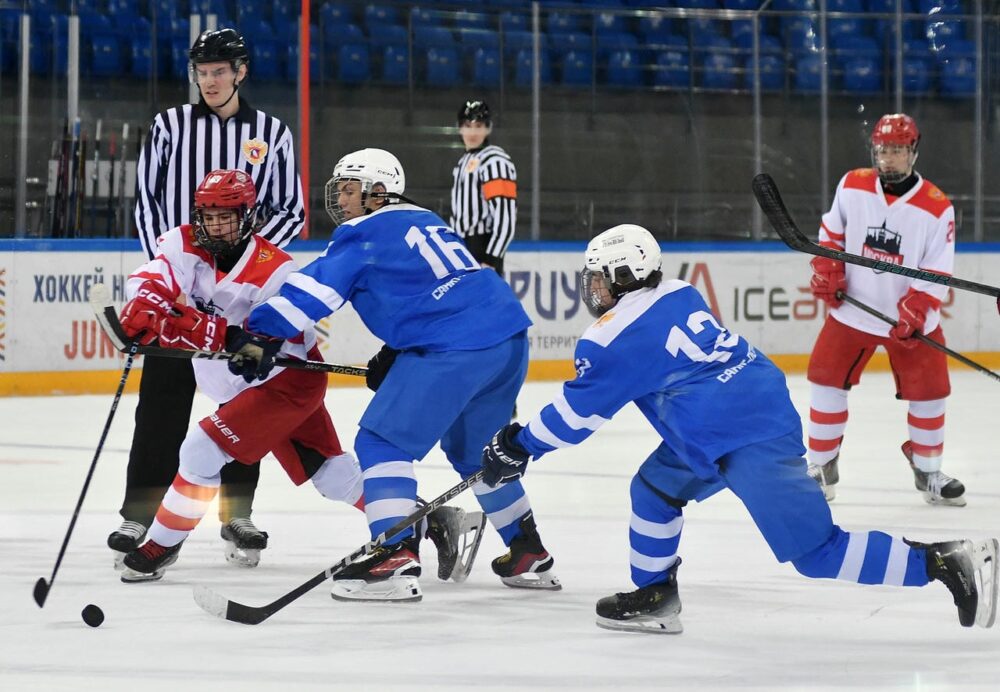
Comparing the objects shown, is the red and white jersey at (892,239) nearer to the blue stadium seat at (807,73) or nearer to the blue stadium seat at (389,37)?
the blue stadium seat at (389,37)

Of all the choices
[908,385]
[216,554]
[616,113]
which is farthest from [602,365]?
[616,113]

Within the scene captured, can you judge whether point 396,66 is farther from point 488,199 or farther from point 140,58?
point 488,199

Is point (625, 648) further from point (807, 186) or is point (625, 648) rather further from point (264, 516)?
point (807, 186)

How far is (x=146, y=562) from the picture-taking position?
3.32 m

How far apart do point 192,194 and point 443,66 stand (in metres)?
4.83

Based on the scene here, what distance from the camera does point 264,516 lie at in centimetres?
420

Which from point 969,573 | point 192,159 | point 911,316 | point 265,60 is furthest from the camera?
point 265,60

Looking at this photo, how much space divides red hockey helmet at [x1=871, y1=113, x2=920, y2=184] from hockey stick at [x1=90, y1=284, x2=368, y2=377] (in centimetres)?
191

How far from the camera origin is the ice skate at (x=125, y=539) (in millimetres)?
3428

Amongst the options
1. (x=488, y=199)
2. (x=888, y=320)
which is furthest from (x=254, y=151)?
(x=488, y=199)

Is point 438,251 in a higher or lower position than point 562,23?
lower

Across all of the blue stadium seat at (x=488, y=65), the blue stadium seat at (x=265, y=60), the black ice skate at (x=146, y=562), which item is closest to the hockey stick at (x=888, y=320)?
the black ice skate at (x=146, y=562)

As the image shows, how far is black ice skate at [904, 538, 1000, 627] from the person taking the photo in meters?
2.75

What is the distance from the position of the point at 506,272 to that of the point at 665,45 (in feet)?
5.61
